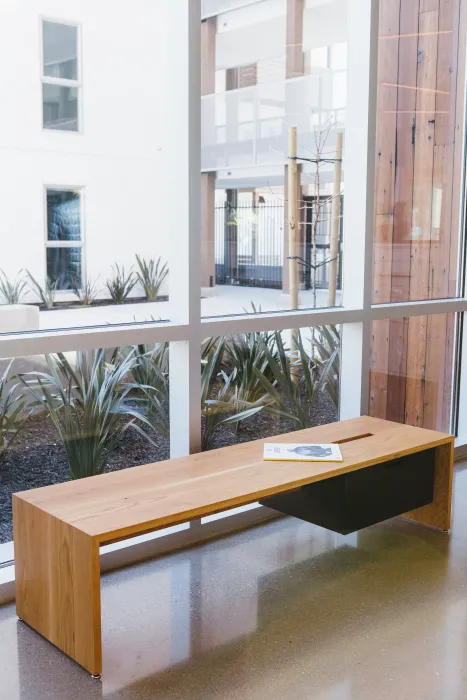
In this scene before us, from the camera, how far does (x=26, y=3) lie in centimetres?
295

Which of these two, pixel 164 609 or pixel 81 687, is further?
pixel 164 609

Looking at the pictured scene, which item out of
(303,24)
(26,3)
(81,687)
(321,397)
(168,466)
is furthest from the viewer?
(321,397)

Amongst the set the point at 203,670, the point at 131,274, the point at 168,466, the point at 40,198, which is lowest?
the point at 203,670

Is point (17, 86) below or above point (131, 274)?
above

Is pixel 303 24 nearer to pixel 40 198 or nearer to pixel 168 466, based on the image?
pixel 40 198

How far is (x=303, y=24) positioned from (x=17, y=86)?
1.62 m

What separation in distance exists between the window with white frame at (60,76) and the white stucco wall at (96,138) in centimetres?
3

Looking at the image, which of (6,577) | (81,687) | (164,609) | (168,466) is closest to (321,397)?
(168,466)

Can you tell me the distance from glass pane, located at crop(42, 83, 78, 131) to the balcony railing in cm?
63

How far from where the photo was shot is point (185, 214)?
3.36 m

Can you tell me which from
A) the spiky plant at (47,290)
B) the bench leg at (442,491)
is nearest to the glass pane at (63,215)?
the spiky plant at (47,290)

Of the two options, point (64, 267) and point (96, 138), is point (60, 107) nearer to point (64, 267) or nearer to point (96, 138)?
point (96, 138)

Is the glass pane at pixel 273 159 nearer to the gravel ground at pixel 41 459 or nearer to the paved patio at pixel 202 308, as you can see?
the paved patio at pixel 202 308

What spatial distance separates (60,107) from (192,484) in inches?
60.4
